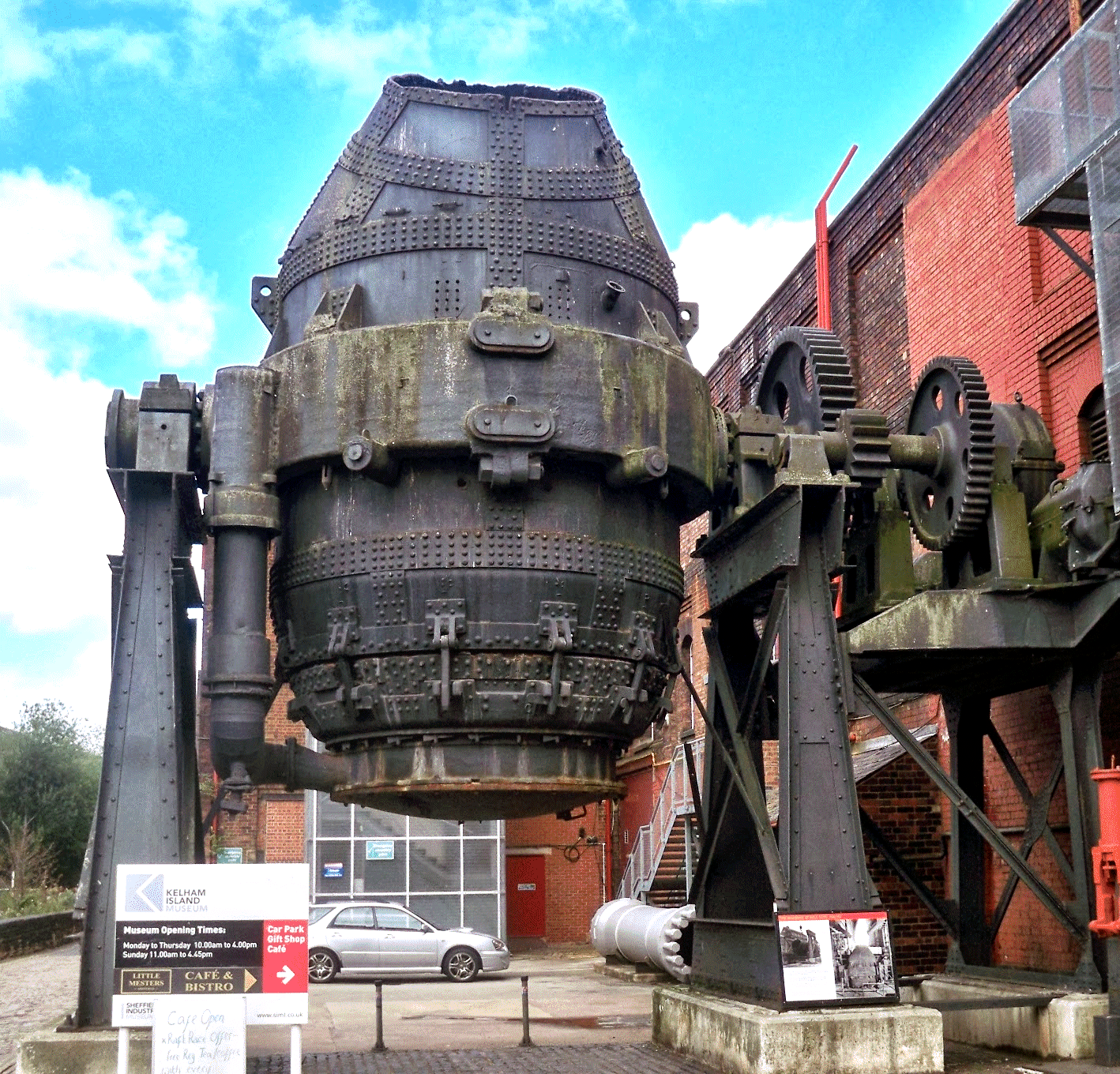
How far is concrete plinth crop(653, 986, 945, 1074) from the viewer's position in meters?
8.52

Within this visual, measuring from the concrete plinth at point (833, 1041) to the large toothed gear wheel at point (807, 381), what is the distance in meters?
3.98

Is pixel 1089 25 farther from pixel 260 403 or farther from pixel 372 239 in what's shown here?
pixel 260 403

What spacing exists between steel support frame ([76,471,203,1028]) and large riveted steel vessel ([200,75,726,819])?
0.33 meters

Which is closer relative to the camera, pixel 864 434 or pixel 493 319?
pixel 493 319

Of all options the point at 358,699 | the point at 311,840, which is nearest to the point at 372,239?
the point at 358,699

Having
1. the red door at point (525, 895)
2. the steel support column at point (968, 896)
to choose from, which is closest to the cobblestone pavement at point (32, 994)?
the steel support column at point (968, 896)

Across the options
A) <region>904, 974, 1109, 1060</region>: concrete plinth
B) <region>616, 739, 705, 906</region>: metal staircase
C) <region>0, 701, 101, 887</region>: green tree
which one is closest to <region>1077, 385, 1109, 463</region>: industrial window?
<region>904, 974, 1109, 1060</region>: concrete plinth

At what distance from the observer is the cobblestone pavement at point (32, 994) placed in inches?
518

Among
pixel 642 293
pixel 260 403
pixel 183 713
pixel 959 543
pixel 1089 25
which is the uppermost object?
pixel 1089 25

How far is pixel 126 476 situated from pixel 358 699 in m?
2.10

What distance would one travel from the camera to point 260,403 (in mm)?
9414

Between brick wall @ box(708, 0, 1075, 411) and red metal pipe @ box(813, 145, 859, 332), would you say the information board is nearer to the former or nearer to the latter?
brick wall @ box(708, 0, 1075, 411)

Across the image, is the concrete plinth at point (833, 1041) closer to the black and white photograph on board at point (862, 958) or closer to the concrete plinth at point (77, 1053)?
the black and white photograph on board at point (862, 958)

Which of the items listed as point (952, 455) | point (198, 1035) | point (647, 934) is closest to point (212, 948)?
point (198, 1035)
